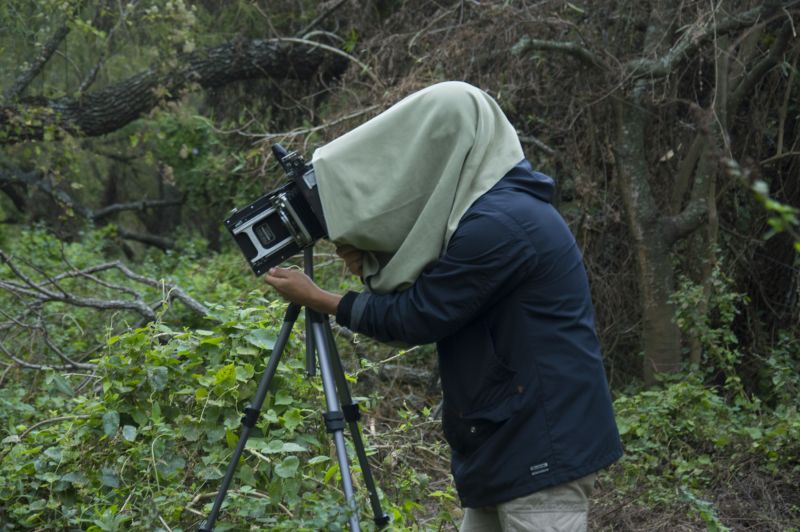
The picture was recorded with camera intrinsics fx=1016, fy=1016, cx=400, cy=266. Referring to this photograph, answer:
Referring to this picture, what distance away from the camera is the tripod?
2.92 m

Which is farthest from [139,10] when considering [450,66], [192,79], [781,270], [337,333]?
[781,270]

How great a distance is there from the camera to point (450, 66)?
21.1 feet

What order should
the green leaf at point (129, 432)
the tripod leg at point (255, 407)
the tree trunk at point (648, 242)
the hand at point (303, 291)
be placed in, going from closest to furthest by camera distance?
the hand at point (303, 291)
the tripod leg at point (255, 407)
the green leaf at point (129, 432)
the tree trunk at point (648, 242)

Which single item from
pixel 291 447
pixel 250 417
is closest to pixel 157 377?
pixel 291 447

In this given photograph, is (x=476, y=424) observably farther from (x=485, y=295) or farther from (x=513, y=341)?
(x=485, y=295)

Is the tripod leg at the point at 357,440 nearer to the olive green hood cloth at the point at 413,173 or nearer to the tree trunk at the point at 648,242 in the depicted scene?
the olive green hood cloth at the point at 413,173

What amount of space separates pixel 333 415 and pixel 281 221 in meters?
0.58

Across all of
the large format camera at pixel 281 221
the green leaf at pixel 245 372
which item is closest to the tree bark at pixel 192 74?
the green leaf at pixel 245 372

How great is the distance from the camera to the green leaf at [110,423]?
377 centimetres

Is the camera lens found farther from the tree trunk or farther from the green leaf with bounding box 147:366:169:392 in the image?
the tree trunk

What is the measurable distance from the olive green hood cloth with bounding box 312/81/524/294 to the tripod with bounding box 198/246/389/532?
13.0 inches

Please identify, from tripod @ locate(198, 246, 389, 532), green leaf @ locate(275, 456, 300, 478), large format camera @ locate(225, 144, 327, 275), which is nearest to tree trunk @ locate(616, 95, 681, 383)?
green leaf @ locate(275, 456, 300, 478)

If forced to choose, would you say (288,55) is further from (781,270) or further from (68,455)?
(68,455)

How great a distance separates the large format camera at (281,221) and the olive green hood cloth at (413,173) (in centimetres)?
13
